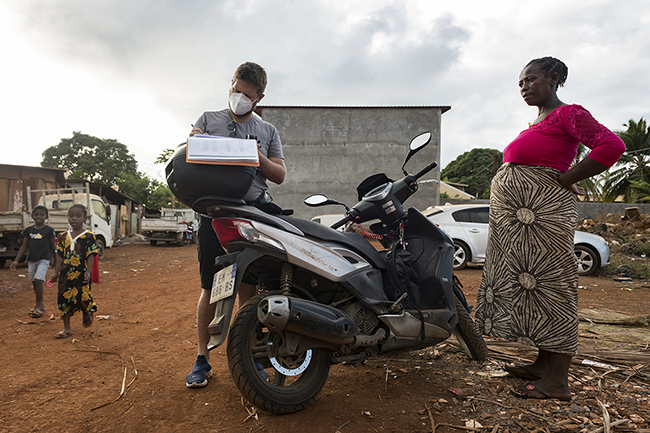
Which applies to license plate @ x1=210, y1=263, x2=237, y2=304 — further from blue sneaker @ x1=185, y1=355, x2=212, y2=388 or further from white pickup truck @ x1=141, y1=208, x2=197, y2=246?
white pickup truck @ x1=141, y1=208, x2=197, y2=246

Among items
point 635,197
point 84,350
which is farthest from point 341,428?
point 635,197

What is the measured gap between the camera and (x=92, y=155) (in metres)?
36.7

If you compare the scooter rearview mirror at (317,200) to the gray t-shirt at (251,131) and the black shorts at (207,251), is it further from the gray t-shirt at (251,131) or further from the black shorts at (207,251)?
the black shorts at (207,251)

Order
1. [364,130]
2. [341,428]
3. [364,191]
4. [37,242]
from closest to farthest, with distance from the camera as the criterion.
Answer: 1. [341,428]
2. [364,191]
3. [37,242]
4. [364,130]

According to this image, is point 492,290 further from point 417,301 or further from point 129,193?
point 129,193

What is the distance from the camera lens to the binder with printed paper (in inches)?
76.4

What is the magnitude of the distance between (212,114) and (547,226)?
2.31 metres

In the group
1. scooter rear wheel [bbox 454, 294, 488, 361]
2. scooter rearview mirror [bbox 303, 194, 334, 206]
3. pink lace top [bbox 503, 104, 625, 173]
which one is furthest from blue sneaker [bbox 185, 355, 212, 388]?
pink lace top [bbox 503, 104, 625, 173]

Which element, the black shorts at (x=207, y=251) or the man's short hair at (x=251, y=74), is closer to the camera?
the man's short hair at (x=251, y=74)

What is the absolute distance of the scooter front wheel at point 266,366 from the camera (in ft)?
6.53

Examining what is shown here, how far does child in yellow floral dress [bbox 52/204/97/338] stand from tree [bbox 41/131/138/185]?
34.4 m

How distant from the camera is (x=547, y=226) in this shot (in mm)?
2461

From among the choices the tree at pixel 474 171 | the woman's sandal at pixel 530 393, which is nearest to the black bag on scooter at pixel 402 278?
the woman's sandal at pixel 530 393

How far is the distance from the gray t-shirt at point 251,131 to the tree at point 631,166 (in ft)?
79.0
